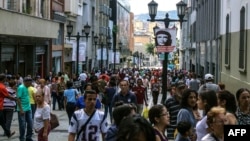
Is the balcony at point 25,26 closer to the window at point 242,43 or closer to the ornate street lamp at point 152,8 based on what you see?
the ornate street lamp at point 152,8

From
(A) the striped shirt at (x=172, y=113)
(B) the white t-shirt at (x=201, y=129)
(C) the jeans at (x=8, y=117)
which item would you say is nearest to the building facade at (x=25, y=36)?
(C) the jeans at (x=8, y=117)

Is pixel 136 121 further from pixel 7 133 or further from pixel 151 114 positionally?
pixel 7 133

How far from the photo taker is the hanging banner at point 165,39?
20609mm

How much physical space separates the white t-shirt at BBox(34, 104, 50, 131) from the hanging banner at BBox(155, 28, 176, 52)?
32.1 feet

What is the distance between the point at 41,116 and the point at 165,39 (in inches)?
405

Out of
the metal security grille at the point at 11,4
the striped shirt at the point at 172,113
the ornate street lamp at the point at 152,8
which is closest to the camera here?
the striped shirt at the point at 172,113

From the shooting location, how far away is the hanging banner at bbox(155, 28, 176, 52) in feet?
67.6

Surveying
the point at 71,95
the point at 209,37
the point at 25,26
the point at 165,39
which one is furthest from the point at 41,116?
the point at 209,37

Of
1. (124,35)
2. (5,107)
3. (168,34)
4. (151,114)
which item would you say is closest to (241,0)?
(168,34)

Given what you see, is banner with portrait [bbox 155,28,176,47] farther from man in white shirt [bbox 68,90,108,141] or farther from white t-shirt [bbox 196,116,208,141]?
white t-shirt [bbox 196,116,208,141]

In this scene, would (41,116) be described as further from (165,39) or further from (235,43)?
(235,43)

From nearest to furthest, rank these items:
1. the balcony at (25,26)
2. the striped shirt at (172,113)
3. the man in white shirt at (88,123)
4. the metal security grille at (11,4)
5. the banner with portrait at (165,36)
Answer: the man in white shirt at (88,123), the striped shirt at (172,113), the banner with portrait at (165,36), the balcony at (25,26), the metal security grille at (11,4)

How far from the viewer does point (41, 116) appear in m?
11.3

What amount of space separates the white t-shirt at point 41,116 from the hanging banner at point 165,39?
9782 mm
